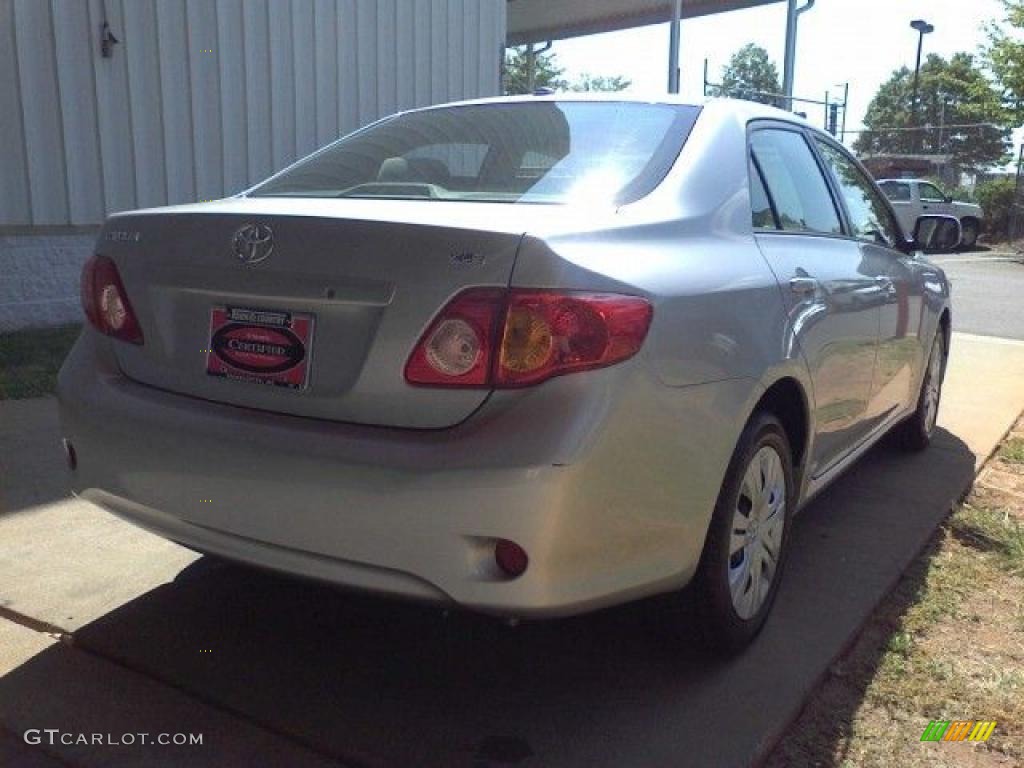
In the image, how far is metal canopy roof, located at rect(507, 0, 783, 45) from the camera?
1873 cm

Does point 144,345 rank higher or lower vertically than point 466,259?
lower

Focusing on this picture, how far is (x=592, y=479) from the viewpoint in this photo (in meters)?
2.10

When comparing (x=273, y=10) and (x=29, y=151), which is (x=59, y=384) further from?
(x=273, y=10)

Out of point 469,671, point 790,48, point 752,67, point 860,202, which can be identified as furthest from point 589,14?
point 752,67

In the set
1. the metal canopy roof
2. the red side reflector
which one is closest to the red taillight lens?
the red side reflector

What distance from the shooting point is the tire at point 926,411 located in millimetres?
4941

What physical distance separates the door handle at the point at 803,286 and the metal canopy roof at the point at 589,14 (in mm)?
16566

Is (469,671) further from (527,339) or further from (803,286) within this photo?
(803,286)

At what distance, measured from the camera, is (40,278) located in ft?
25.3

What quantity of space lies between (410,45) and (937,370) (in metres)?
6.87

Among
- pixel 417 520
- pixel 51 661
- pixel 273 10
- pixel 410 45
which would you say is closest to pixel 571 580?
pixel 417 520

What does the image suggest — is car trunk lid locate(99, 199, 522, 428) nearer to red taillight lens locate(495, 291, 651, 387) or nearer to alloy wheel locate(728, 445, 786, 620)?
red taillight lens locate(495, 291, 651, 387)

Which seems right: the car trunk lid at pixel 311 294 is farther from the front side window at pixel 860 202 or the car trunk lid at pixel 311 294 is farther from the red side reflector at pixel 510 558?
the front side window at pixel 860 202

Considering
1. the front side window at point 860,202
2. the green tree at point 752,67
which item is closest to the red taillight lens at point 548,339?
the front side window at point 860,202
